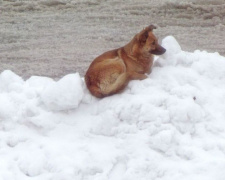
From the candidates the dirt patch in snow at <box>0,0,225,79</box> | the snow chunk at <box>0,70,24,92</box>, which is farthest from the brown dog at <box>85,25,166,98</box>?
the dirt patch in snow at <box>0,0,225,79</box>

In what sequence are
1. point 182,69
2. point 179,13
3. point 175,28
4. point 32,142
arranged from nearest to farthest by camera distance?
point 32,142 → point 182,69 → point 175,28 → point 179,13

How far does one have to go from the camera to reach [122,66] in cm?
545

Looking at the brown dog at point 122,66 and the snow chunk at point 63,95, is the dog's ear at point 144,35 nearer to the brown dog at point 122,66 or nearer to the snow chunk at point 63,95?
the brown dog at point 122,66

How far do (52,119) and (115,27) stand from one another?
5.56 m

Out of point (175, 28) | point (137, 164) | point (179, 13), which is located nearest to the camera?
point (137, 164)

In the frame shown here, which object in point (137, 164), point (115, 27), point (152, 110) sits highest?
point (152, 110)

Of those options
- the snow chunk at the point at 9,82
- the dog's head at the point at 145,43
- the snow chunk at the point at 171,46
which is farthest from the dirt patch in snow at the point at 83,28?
the snow chunk at the point at 171,46

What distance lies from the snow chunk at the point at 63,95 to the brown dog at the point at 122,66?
18 centimetres

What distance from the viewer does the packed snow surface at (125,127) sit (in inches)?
183

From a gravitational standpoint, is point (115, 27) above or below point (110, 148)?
below

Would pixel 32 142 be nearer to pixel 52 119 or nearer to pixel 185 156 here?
pixel 52 119

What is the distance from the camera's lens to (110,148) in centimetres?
481

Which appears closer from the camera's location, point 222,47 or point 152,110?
point 152,110

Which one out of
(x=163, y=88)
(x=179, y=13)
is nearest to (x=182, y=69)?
(x=163, y=88)
